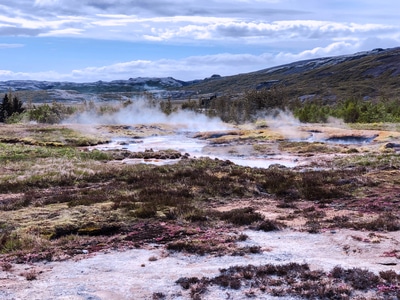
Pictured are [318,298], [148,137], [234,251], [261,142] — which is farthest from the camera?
[148,137]

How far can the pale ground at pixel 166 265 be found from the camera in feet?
38.2

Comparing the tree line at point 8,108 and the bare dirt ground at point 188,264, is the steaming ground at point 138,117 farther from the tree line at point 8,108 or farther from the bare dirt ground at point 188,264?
the bare dirt ground at point 188,264

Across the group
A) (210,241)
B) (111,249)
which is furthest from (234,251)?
(111,249)

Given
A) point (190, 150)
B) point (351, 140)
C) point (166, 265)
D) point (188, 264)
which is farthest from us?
point (351, 140)

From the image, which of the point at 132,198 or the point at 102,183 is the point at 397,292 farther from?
the point at 102,183

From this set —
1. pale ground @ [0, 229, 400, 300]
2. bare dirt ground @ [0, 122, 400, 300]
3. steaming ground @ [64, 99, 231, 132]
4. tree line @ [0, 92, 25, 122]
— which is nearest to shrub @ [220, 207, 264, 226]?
bare dirt ground @ [0, 122, 400, 300]

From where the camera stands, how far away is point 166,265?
1399 centimetres

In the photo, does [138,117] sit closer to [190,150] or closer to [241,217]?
[190,150]

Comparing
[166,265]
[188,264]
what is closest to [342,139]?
[188,264]

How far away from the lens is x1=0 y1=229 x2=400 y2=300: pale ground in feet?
38.2

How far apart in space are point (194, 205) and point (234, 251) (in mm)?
7892

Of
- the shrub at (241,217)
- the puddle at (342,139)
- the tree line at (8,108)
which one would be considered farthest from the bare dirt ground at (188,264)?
the tree line at (8,108)

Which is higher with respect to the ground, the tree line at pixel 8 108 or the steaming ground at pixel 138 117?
the tree line at pixel 8 108

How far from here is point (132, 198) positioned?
23.8m
